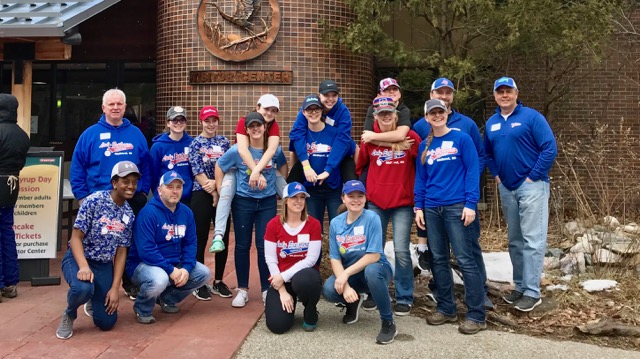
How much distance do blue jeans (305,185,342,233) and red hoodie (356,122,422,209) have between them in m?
0.49

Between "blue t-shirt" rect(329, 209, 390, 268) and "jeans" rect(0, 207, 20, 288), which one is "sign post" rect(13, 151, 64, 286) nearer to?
"jeans" rect(0, 207, 20, 288)

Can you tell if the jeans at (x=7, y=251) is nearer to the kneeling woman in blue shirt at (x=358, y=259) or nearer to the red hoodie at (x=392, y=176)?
the kneeling woman in blue shirt at (x=358, y=259)

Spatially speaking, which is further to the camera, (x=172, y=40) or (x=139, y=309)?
(x=172, y=40)

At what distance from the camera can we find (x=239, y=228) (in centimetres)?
513

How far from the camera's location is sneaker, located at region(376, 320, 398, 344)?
4297 millimetres

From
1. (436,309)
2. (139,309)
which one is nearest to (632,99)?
(436,309)

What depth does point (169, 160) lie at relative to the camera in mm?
5504

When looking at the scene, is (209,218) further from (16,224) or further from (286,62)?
(286,62)

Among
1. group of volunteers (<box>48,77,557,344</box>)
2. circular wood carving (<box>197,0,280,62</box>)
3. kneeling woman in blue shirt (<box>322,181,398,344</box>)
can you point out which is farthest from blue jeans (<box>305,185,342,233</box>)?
circular wood carving (<box>197,0,280,62</box>)

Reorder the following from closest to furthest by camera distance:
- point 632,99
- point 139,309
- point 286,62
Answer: point 139,309 < point 286,62 < point 632,99

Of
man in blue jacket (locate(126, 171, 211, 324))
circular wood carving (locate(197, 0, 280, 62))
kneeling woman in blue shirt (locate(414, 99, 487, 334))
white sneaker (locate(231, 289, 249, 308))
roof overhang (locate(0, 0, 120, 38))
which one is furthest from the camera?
circular wood carving (locate(197, 0, 280, 62))

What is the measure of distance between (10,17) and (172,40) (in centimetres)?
264

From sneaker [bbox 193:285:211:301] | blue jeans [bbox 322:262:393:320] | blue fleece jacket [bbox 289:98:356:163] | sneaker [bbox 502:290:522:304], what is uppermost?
blue fleece jacket [bbox 289:98:356:163]

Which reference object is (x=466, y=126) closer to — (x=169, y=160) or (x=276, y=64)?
(x=169, y=160)
